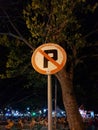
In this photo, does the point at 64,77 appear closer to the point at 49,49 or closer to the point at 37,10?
the point at 37,10

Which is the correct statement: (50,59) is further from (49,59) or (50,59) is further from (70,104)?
(70,104)

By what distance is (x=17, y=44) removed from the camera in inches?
593

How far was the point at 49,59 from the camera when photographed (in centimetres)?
738

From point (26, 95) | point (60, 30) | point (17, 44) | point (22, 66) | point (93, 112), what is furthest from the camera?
point (93, 112)

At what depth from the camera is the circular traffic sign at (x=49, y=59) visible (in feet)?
24.0

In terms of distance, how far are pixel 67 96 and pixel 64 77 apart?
54 cm

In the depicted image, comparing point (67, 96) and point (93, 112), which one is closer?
point (67, 96)

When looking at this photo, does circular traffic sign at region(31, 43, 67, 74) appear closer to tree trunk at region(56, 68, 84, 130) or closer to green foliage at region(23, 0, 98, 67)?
green foliage at region(23, 0, 98, 67)

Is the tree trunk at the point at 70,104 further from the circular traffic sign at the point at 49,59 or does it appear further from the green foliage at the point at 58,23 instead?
the circular traffic sign at the point at 49,59

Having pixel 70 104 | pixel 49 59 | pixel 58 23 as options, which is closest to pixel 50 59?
pixel 49 59

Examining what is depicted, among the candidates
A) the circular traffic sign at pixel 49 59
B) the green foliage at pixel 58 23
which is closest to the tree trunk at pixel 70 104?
the green foliage at pixel 58 23

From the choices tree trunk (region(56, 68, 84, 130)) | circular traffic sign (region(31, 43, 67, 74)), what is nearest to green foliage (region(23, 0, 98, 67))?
tree trunk (region(56, 68, 84, 130))

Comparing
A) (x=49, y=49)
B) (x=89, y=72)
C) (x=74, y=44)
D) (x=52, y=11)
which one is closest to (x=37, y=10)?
(x=52, y=11)

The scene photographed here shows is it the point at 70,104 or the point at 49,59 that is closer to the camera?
the point at 49,59
